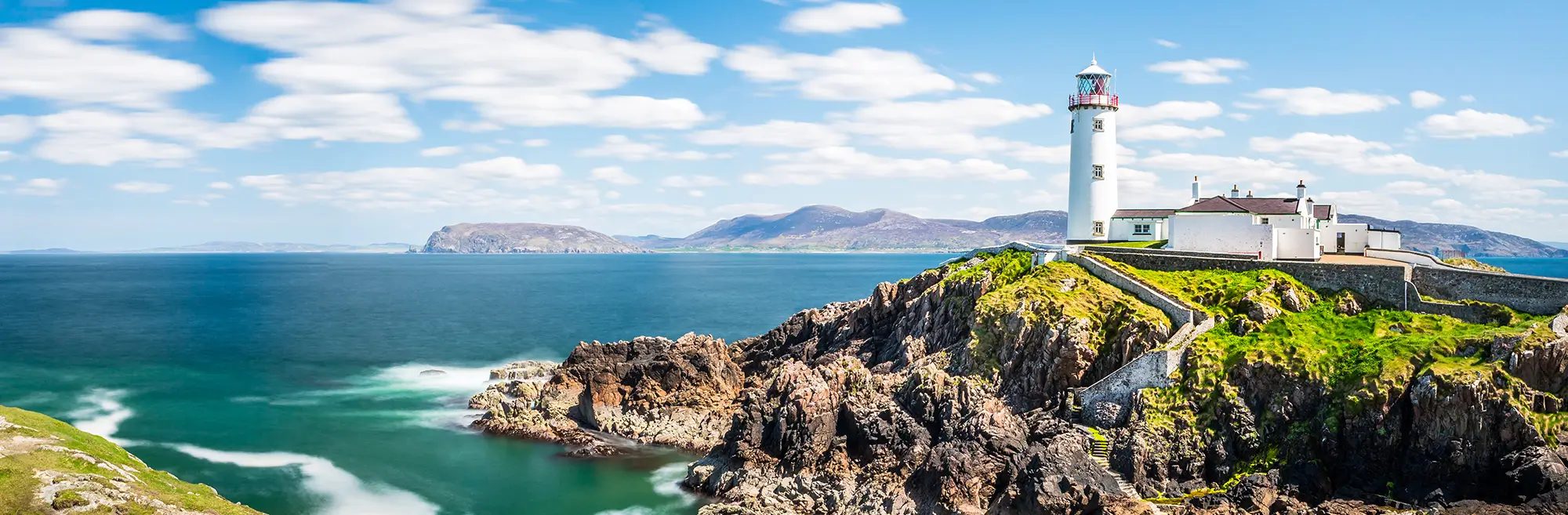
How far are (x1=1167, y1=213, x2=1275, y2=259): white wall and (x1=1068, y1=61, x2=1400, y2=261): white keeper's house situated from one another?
38 mm

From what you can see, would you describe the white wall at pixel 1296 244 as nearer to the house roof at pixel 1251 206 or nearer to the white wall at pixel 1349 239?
the house roof at pixel 1251 206

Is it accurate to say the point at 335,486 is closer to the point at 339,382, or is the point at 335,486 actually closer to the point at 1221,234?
the point at 339,382

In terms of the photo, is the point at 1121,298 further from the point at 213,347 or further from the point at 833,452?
the point at 213,347

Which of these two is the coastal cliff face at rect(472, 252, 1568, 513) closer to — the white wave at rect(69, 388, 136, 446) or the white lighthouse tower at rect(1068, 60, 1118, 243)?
the white lighthouse tower at rect(1068, 60, 1118, 243)

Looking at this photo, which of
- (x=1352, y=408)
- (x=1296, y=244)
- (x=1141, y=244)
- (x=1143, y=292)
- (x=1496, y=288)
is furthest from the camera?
(x=1141, y=244)

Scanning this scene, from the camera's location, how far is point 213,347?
80.8 meters

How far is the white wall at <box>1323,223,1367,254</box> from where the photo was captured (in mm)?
51000

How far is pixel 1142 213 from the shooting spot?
178 feet

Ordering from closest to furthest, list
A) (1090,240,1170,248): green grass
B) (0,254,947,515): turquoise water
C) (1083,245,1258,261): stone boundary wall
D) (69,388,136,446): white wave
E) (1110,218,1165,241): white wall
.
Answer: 1. (0,254,947,515): turquoise water
2. (1083,245,1258,261): stone boundary wall
3. (69,388,136,446): white wave
4. (1090,240,1170,248): green grass
5. (1110,218,1165,241): white wall

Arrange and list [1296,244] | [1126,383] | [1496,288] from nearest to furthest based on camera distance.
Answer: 1. [1126,383]
2. [1496,288]
3. [1296,244]

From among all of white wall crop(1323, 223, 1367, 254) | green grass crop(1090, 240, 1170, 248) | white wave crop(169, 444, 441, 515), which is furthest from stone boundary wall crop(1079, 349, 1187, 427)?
white wave crop(169, 444, 441, 515)

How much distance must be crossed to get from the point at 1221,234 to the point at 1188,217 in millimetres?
1725

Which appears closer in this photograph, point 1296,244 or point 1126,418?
point 1126,418

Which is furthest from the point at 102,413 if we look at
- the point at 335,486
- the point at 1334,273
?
the point at 1334,273
